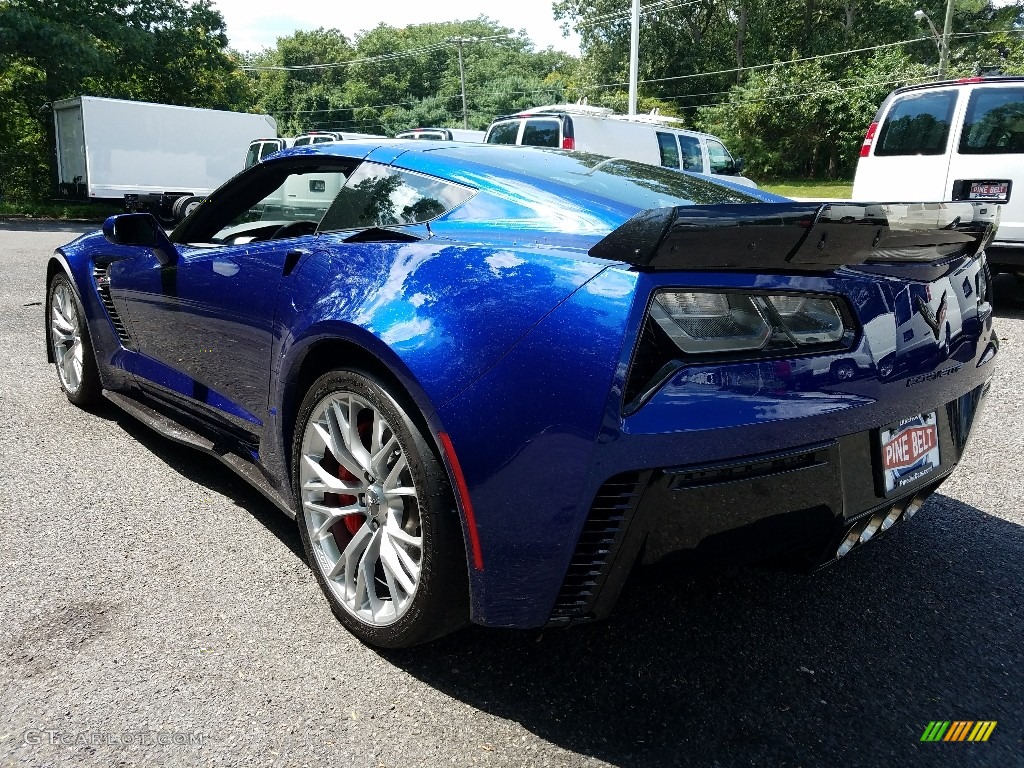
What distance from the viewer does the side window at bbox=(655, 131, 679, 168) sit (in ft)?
51.1

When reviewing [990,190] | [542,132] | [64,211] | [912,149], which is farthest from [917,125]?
[64,211]

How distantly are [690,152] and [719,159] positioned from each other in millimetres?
851

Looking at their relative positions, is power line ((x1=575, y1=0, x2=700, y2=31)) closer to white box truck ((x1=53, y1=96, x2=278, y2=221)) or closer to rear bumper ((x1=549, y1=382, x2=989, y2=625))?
white box truck ((x1=53, y1=96, x2=278, y2=221))

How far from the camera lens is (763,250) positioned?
177 cm

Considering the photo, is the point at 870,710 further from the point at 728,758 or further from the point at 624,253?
the point at 624,253

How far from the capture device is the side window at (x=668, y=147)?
15586mm

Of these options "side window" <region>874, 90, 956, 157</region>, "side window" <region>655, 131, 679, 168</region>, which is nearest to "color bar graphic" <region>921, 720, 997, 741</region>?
"side window" <region>874, 90, 956, 157</region>

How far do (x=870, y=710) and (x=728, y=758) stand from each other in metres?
0.44

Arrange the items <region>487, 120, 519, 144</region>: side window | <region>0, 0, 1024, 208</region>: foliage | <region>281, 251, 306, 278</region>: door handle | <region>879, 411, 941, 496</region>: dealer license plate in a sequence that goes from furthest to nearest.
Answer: <region>0, 0, 1024, 208</region>: foliage, <region>487, 120, 519, 144</region>: side window, <region>281, 251, 306, 278</region>: door handle, <region>879, 411, 941, 496</region>: dealer license plate

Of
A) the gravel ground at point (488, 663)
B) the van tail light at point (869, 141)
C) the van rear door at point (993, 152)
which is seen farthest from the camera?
the van tail light at point (869, 141)

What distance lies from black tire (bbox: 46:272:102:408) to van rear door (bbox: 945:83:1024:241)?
6.49m

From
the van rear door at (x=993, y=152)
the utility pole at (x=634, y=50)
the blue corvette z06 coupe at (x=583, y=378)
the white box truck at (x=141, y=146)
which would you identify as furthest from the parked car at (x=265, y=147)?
the blue corvette z06 coupe at (x=583, y=378)

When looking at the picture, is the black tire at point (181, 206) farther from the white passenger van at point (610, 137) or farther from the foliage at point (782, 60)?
the foliage at point (782, 60)

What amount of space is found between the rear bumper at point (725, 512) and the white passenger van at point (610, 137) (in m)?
12.0
